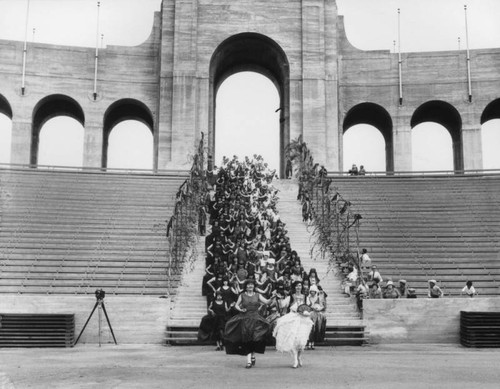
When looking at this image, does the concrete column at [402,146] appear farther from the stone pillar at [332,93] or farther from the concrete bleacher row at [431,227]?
the concrete bleacher row at [431,227]

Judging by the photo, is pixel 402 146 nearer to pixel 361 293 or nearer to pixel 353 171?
pixel 353 171

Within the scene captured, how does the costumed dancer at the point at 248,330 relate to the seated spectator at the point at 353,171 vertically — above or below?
below

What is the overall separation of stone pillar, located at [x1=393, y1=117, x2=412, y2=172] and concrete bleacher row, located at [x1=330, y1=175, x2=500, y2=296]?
20.2ft

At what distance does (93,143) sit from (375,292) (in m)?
22.4

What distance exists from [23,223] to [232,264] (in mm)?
8619

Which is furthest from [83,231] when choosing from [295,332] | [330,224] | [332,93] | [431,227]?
[332,93]

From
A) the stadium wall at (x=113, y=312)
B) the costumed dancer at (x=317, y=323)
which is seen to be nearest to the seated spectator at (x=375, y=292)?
the costumed dancer at (x=317, y=323)

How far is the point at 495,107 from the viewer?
39.8 m

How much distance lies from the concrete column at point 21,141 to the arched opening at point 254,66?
29.8ft

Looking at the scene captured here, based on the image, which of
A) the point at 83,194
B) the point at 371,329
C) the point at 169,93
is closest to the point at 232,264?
the point at 371,329

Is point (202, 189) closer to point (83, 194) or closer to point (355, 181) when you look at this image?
point (83, 194)

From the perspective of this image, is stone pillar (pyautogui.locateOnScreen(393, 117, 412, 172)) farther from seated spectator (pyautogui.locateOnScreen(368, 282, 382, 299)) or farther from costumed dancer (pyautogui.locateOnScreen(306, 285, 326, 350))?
costumed dancer (pyautogui.locateOnScreen(306, 285, 326, 350))

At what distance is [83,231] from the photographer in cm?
2330

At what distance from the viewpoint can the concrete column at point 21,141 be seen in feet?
121
